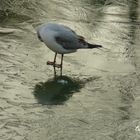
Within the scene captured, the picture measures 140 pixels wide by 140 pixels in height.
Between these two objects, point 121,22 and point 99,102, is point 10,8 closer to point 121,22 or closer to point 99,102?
point 121,22

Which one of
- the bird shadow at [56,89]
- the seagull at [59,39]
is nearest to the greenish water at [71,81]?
the bird shadow at [56,89]

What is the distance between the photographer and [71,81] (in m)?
7.37

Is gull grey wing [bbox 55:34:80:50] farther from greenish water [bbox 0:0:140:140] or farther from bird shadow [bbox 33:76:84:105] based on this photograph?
bird shadow [bbox 33:76:84:105]

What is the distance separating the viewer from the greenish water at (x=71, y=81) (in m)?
5.91

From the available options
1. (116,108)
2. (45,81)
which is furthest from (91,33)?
(116,108)

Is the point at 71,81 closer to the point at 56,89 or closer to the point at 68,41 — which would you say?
the point at 56,89

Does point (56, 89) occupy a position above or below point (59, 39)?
below

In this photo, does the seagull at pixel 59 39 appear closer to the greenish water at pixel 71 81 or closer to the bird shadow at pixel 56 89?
the greenish water at pixel 71 81

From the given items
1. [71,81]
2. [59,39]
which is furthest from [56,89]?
[59,39]

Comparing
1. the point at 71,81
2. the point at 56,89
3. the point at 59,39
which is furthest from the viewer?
the point at 59,39

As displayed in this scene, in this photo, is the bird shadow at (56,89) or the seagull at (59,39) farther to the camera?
the seagull at (59,39)

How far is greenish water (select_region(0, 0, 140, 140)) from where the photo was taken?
19.4ft

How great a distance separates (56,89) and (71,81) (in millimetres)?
367

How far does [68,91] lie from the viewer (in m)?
7.05
